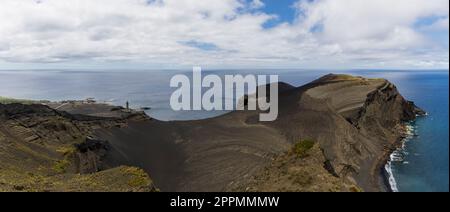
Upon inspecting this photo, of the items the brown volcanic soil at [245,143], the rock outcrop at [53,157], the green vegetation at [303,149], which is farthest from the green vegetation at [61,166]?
the green vegetation at [303,149]

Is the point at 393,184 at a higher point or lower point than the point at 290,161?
lower

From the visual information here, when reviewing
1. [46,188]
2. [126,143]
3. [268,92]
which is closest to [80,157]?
[126,143]

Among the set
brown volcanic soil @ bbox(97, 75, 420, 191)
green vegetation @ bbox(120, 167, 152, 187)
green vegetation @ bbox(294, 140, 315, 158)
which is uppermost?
green vegetation @ bbox(294, 140, 315, 158)

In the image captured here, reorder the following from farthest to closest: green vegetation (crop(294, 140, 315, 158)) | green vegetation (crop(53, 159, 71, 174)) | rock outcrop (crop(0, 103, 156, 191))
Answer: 1. green vegetation (crop(53, 159, 71, 174))
2. rock outcrop (crop(0, 103, 156, 191))
3. green vegetation (crop(294, 140, 315, 158))

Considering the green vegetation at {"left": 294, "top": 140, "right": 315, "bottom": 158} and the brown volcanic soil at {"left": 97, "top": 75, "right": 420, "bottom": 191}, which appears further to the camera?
the brown volcanic soil at {"left": 97, "top": 75, "right": 420, "bottom": 191}

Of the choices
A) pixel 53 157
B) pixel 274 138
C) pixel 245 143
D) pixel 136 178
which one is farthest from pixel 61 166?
pixel 274 138

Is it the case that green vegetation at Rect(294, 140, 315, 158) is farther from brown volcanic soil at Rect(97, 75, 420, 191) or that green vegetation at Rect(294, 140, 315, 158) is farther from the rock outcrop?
the rock outcrop

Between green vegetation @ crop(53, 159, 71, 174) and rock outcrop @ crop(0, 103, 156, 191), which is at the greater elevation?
rock outcrop @ crop(0, 103, 156, 191)

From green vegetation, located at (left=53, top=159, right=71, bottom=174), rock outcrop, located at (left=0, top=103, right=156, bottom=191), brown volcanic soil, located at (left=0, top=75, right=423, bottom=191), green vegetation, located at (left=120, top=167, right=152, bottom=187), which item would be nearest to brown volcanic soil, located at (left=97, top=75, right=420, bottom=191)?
brown volcanic soil, located at (left=0, top=75, right=423, bottom=191)

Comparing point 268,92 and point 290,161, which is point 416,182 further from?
point 268,92

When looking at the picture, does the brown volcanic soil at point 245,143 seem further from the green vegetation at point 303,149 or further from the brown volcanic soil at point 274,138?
the green vegetation at point 303,149
